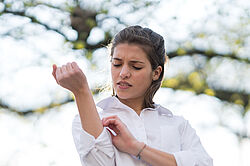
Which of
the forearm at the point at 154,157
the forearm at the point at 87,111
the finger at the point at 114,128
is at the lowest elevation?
the forearm at the point at 154,157

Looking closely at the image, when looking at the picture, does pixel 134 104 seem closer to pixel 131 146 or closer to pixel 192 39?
pixel 131 146

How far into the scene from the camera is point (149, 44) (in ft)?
5.51

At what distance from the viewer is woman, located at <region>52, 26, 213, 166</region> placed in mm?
1274

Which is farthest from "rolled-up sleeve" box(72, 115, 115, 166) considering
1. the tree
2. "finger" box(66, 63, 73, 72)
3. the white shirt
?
the tree

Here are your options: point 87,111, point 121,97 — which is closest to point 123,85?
point 121,97

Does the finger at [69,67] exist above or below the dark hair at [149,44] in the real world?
Result: above

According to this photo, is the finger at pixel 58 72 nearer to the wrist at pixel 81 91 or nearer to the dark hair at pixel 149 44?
the wrist at pixel 81 91


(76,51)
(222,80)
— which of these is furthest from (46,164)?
(222,80)

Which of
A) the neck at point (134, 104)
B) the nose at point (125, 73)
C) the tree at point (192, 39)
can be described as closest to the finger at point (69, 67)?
the nose at point (125, 73)

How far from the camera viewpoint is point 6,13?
6180mm

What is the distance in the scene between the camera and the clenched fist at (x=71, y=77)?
47.5 inches

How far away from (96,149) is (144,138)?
0.28 m

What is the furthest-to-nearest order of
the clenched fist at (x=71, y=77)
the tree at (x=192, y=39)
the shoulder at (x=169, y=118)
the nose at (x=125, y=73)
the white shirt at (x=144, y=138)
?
the tree at (x=192, y=39) → the shoulder at (x=169, y=118) → the nose at (x=125, y=73) → the white shirt at (x=144, y=138) → the clenched fist at (x=71, y=77)

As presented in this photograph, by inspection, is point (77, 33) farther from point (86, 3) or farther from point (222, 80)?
point (222, 80)
